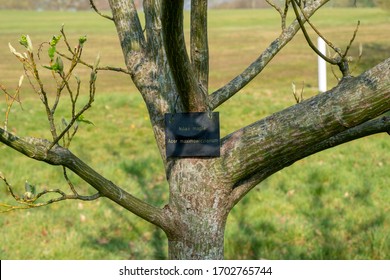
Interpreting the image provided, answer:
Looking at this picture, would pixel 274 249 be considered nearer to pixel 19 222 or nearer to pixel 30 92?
pixel 19 222

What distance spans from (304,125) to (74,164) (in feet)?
2.66

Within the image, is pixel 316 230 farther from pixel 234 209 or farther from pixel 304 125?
pixel 304 125

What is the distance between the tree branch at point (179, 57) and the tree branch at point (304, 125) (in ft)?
0.69

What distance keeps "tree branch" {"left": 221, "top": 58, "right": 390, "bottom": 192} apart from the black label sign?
0.06 meters

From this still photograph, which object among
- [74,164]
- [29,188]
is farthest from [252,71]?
[29,188]

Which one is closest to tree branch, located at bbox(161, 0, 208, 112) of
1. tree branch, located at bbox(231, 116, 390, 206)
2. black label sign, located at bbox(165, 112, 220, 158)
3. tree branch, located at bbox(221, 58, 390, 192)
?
black label sign, located at bbox(165, 112, 220, 158)

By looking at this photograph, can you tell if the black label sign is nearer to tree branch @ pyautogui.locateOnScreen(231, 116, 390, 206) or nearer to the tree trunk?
the tree trunk

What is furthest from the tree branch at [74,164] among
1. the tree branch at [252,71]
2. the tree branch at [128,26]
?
the tree branch at [128,26]

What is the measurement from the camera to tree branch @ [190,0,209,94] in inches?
82.4

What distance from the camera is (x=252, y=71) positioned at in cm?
247

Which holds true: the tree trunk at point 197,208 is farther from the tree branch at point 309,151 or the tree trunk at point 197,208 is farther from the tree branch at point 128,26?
the tree branch at point 128,26

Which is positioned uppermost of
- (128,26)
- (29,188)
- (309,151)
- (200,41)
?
(128,26)

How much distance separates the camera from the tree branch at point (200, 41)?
2.09 meters
